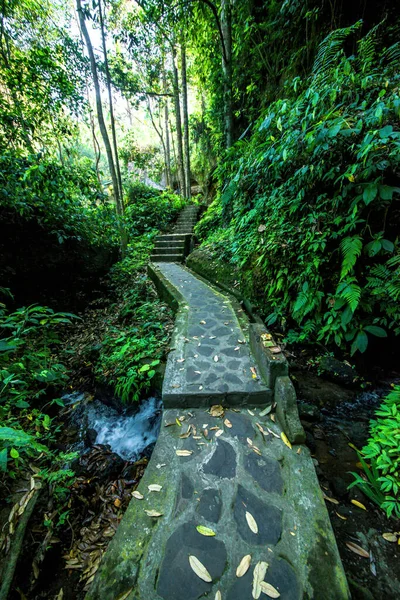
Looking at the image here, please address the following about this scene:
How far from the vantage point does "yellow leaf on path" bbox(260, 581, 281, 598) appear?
1.37 meters

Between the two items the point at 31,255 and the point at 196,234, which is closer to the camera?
the point at 31,255

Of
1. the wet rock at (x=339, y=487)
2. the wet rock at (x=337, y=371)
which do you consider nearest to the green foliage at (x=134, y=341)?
the wet rock at (x=339, y=487)

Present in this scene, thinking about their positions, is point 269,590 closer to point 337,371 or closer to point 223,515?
point 223,515

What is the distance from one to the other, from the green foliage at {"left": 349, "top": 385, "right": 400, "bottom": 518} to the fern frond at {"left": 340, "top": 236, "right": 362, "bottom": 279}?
164 centimetres

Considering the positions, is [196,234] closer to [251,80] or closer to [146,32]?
[251,80]

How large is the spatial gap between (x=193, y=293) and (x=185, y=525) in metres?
4.40

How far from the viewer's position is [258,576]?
146 centimetres

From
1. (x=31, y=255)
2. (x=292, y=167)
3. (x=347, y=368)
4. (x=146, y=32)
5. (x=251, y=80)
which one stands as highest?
(x=146, y=32)

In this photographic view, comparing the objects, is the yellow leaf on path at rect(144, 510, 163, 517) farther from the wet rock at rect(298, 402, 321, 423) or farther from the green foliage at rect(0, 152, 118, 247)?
the green foliage at rect(0, 152, 118, 247)

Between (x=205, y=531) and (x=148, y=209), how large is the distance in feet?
43.2

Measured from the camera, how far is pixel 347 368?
3596mm

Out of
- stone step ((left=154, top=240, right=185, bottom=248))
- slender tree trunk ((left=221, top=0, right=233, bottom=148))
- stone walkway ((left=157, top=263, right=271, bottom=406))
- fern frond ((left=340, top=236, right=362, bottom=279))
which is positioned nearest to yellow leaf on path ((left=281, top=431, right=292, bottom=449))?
stone walkway ((left=157, top=263, right=271, bottom=406))

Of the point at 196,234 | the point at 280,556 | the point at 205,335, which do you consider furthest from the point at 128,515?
the point at 196,234

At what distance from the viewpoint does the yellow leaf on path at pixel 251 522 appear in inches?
66.7
